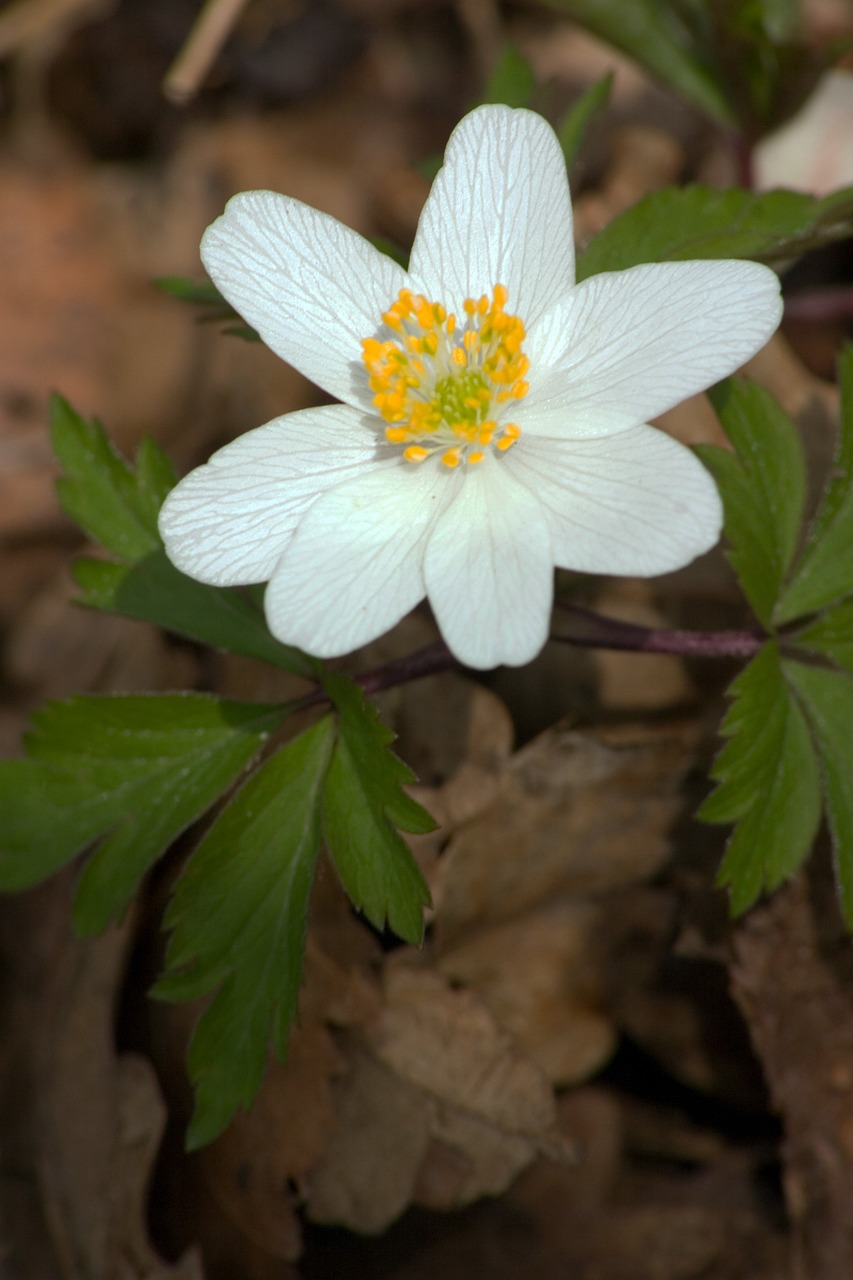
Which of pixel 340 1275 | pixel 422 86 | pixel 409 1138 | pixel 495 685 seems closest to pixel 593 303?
pixel 495 685

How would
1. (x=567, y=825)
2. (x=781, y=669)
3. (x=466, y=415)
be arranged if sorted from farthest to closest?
(x=567, y=825)
(x=781, y=669)
(x=466, y=415)

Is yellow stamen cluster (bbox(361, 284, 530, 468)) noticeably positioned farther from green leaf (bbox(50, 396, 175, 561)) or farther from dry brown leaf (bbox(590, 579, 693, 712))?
dry brown leaf (bbox(590, 579, 693, 712))

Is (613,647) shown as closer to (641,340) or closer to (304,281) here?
(641,340)

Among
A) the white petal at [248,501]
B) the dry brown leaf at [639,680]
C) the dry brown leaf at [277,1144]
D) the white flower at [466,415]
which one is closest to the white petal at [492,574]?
the white flower at [466,415]

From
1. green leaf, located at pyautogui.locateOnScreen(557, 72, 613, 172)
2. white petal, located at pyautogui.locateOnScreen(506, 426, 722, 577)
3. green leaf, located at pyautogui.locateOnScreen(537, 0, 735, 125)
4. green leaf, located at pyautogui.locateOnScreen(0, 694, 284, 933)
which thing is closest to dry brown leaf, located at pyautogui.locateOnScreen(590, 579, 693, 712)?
green leaf, located at pyautogui.locateOnScreen(0, 694, 284, 933)

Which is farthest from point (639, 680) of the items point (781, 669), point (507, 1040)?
point (507, 1040)

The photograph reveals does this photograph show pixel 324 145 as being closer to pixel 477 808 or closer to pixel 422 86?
pixel 422 86

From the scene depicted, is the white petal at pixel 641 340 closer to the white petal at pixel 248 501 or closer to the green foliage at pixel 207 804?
the white petal at pixel 248 501
